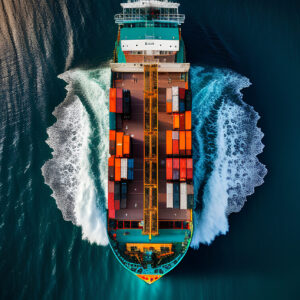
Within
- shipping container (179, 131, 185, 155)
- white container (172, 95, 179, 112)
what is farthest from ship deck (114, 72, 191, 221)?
shipping container (179, 131, 185, 155)

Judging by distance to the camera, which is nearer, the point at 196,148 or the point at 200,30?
the point at 196,148

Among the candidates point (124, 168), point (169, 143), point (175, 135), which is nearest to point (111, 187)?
point (124, 168)

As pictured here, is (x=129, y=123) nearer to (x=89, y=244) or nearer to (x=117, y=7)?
(x=89, y=244)

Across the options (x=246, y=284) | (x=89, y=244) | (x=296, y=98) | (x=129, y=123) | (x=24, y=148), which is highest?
(x=296, y=98)

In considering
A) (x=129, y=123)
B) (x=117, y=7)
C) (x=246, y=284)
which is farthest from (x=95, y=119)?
(x=246, y=284)

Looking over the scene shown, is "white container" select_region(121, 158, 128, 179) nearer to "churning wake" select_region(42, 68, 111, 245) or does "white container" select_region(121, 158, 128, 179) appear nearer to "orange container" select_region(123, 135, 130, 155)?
"orange container" select_region(123, 135, 130, 155)
